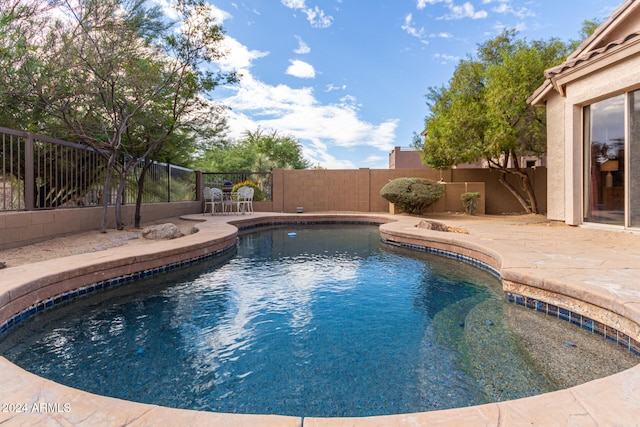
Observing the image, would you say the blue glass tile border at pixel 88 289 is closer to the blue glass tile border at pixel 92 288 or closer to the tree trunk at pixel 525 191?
the blue glass tile border at pixel 92 288

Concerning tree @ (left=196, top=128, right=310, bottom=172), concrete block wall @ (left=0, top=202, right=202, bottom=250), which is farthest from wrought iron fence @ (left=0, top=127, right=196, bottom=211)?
tree @ (left=196, top=128, right=310, bottom=172)

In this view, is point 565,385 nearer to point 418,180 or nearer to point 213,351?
point 213,351

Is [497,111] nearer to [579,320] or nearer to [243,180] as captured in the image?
[579,320]

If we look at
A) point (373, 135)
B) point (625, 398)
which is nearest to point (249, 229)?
point (625, 398)

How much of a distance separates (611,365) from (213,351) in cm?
273

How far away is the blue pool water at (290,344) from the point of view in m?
1.98

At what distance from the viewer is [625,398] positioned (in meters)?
1.45

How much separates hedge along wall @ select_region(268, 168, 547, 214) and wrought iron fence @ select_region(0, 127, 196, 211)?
5836 millimetres

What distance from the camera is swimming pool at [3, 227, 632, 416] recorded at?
6.49 ft

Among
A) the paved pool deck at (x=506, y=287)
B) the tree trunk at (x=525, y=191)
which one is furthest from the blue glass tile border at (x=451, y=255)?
the tree trunk at (x=525, y=191)

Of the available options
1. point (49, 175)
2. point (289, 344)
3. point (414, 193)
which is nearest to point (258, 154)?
point (414, 193)

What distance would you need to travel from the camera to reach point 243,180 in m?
14.4

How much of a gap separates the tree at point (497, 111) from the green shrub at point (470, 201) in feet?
3.86

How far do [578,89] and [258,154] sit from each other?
18.9m
